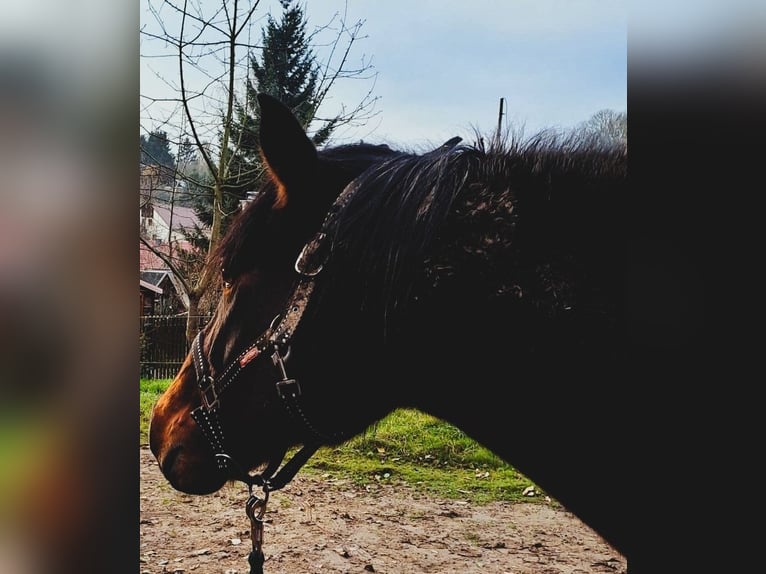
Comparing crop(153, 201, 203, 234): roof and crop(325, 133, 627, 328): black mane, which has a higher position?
crop(153, 201, 203, 234): roof

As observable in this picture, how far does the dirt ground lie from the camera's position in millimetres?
2725

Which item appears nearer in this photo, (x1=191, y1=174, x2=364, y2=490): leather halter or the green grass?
(x1=191, y1=174, x2=364, y2=490): leather halter

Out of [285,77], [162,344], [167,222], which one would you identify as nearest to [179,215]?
[167,222]

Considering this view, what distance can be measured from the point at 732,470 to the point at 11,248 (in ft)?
2.77

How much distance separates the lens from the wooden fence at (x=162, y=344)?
4.69m

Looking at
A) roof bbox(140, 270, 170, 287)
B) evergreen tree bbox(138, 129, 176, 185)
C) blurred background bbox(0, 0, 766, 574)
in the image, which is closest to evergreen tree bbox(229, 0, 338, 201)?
evergreen tree bbox(138, 129, 176, 185)

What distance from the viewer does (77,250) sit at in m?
0.63

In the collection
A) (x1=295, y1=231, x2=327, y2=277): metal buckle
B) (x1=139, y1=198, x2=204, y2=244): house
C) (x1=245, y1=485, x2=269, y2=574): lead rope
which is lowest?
(x1=245, y1=485, x2=269, y2=574): lead rope

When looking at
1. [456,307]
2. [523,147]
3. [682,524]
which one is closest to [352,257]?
[456,307]

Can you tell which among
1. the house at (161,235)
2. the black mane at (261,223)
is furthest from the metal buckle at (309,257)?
the house at (161,235)

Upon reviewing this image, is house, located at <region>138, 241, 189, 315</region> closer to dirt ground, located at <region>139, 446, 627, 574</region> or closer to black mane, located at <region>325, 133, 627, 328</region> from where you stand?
dirt ground, located at <region>139, 446, 627, 574</region>

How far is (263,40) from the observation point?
3.28 m

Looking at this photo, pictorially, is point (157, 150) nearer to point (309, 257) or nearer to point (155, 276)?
point (155, 276)

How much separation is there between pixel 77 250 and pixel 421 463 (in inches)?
146
